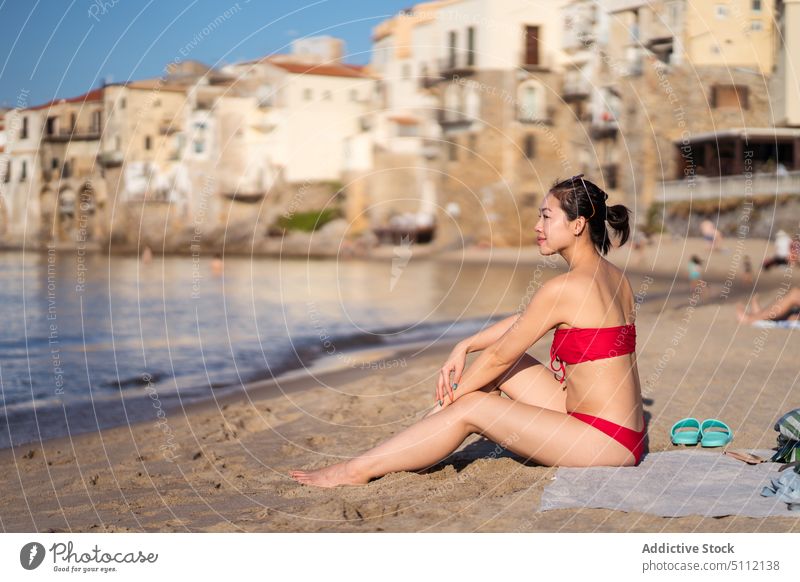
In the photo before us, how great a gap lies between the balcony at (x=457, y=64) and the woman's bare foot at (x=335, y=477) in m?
41.7

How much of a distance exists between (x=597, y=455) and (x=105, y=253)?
4154cm

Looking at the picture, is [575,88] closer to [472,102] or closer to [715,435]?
[472,102]

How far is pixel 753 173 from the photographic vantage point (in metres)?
28.4

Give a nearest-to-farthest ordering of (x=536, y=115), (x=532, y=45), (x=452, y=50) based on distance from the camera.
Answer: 1. (x=532, y=45)
2. (x=536, y=115)
3. (x=452, y=50)

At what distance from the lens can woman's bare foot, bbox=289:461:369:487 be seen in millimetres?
4195

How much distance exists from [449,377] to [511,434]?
0.36 meters

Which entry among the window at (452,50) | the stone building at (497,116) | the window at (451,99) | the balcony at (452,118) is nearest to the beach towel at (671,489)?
the stone building at (497,116)

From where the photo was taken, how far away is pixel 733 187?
29.6m

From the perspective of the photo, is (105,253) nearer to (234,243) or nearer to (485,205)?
(234,243)

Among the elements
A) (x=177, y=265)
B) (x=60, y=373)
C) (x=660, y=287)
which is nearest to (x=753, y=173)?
(x=660, y=287)

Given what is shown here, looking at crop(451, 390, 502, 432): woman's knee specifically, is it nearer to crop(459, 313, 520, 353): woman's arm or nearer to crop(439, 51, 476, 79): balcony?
crop(459, 313, 520, 353): woman's arm

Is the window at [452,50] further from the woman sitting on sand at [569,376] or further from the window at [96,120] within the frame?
the woman sitting on sand at [569,376]

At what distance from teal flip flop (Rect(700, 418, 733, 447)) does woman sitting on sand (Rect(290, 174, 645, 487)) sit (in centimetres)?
77

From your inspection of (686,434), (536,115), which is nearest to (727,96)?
(536,115)
